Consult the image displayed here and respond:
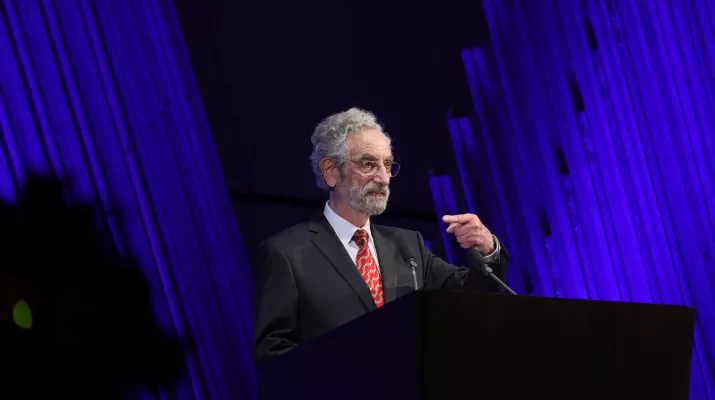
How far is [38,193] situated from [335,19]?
1620mm

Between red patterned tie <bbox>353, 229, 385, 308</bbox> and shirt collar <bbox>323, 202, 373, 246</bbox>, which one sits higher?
shirt collar <bbox>323, 202, 373, 246</bbox>

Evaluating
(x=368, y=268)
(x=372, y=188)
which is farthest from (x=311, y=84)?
(x=368, y=268)

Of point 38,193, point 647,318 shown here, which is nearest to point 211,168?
point 38,193

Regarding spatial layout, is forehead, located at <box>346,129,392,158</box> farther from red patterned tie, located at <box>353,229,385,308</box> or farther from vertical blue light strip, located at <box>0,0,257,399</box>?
vertical blue light strip, located at <box>0,0,257,399</box>

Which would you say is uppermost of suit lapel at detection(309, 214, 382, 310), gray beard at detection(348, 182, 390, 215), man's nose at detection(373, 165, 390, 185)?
man's nose at detection(373, 165, 390, 185)

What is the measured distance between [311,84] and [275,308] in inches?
74.6

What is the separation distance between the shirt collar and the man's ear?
0.25ft

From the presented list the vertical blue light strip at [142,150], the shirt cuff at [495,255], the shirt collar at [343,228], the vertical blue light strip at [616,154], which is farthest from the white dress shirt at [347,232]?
the vertical blue light strip at [616,154]

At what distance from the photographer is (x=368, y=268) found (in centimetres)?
209

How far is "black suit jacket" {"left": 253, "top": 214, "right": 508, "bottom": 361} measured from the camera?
194cm

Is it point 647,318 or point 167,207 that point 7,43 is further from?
point 647,318

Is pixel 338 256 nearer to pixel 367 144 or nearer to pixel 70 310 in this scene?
pixel 367 144

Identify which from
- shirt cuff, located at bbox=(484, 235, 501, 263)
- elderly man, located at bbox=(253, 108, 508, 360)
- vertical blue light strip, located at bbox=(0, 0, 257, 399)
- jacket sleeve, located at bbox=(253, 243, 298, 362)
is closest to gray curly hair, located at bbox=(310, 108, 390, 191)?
elderly man, located at bbox=(253, 108, 508, 360)

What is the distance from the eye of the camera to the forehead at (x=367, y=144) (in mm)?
2195
